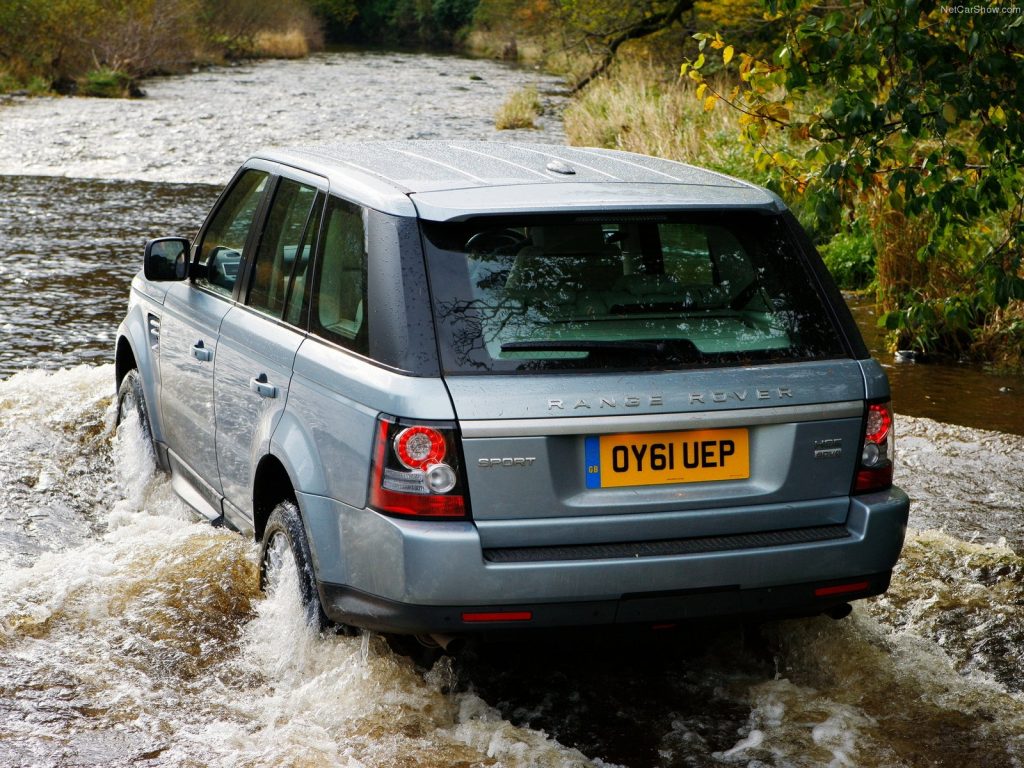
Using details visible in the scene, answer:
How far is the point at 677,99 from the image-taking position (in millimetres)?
19359

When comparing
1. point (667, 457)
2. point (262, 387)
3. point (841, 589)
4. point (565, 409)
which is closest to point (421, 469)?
point (565, 409)

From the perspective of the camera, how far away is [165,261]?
549 cm

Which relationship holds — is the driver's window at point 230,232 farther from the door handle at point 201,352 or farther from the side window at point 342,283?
the side window at point 342,283

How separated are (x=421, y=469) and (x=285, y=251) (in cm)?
139

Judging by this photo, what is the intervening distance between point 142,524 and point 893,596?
11.0 feet

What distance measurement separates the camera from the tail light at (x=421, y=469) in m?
3.58

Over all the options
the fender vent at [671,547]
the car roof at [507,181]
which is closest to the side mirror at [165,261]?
the car roof at [507,181]

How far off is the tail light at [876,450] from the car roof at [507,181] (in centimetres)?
74

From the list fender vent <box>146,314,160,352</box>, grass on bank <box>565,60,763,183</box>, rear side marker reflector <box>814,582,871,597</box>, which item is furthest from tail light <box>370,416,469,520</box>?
grass on bank <box>565,60,763,183</box>

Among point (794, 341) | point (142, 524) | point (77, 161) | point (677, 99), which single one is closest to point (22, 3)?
point (77, 161)

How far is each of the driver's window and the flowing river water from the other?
1.07 m

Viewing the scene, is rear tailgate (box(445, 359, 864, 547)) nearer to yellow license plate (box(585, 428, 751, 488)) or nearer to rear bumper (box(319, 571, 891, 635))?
yellow license plate (box(585, 428, 751, 488))

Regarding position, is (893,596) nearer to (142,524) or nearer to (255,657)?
(255,657)

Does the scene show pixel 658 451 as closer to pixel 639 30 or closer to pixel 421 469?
pixel 421 469
